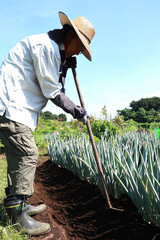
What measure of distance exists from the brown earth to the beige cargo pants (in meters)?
0.44

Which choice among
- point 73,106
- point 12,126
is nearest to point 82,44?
point 73,106

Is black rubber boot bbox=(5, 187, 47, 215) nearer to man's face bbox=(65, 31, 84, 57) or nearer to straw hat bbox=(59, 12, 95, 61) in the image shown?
man's face bbox=(65, 31, 84, 57)

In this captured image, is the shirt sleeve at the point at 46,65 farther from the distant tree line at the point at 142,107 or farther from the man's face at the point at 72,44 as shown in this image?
the distant tree line at the point at 142,107

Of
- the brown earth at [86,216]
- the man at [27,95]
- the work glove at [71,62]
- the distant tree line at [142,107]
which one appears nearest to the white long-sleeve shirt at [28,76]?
the man at [27,95]

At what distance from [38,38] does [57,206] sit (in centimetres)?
161

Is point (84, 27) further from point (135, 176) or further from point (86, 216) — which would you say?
point (86, 216)

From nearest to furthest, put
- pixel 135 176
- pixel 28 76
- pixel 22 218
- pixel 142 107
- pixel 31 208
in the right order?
pixel 135 176, pixel 28 76, pixel 22 218, pixel 31 208, pixel 142 107

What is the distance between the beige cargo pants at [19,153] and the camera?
1634mm

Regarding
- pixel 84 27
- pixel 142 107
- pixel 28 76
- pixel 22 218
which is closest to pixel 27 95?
pixel 28 76

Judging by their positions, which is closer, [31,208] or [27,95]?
[27,95]

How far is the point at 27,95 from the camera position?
1.70m

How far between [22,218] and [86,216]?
1.72 feet

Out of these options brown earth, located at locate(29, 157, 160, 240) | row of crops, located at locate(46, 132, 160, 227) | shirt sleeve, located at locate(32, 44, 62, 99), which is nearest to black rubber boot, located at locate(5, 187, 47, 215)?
brown earth, located at locate(29, 157, 160, 240)

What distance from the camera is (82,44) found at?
1.74 m
